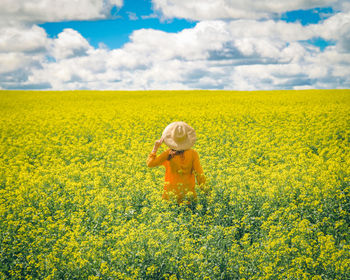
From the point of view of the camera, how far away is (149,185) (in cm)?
647

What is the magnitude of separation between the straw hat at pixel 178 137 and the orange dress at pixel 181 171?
0.23 metres

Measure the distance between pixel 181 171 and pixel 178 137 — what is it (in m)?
0.70

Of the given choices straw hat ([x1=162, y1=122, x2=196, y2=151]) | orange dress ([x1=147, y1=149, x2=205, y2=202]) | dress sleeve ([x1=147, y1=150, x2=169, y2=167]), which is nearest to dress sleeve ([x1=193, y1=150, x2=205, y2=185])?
orange dress ([x1=147, y1=149, x2=205, y2=202])

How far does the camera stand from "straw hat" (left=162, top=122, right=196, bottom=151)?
490 cm

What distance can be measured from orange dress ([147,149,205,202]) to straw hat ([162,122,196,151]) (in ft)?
0.75

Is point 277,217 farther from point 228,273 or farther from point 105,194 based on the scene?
point 105,194

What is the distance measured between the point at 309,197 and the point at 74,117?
49.6 feet

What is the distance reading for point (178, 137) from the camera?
4902 mm

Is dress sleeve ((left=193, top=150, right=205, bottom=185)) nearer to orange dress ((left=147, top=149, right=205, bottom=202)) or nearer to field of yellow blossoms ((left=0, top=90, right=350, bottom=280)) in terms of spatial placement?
orange dress ((left=147, top=149, right=205, bottom=202))

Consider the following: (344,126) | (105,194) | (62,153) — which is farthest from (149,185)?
(344,126)

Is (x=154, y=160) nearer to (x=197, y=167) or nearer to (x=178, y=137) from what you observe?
(x=178, y=137)

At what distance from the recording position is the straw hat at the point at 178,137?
16.1 ft

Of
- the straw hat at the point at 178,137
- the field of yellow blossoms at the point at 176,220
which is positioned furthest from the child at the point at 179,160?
the field of yellow blossoms at the point at 176,220

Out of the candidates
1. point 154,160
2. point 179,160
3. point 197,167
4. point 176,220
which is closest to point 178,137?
point 179,160
